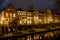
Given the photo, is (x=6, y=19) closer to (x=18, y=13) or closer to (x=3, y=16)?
(x=3, y=16)

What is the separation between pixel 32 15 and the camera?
3.43 meters

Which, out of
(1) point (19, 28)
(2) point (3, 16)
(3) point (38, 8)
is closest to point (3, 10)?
(2) point (3, 16)

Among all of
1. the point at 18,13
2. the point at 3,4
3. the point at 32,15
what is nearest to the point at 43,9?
the point at 32,15

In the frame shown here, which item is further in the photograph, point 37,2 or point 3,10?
point 37,2

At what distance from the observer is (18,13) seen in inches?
123

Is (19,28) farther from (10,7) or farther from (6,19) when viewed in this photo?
(10,7)

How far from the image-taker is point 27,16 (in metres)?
3.31

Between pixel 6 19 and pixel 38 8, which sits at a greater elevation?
pixel 38 8

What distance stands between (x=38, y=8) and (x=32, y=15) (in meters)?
0.37

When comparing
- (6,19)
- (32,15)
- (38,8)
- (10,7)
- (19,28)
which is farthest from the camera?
(38,8)

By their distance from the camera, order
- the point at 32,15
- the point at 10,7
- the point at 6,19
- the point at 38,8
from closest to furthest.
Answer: the point at 6,19 < the point at 10,7 < the point at 32,15 < the point at 38,8

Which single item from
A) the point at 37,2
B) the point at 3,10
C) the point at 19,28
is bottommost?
the point at 19,28

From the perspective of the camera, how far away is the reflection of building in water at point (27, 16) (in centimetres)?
306

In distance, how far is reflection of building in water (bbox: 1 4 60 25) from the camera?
3.06 meters
